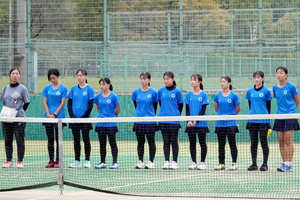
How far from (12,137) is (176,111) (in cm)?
306

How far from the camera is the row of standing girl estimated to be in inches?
430

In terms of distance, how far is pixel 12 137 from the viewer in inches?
467

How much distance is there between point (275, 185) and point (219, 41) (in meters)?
8.64

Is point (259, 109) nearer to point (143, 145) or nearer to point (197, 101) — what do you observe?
point (197, 101)

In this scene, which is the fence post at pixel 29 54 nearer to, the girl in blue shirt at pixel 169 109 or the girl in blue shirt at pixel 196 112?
the girl in blue shirt at pixel 169 109

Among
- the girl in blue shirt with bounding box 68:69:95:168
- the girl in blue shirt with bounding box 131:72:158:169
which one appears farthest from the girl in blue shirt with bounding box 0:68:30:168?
the girl in blue shirt with bounding box 131:72:158:169

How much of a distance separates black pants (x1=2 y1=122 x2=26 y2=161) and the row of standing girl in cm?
50

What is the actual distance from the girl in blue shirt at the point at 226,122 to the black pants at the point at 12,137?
3.55m

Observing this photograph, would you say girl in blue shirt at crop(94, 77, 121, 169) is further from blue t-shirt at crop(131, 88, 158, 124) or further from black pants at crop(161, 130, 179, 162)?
black pants at crop(161, 130, 179, 162)

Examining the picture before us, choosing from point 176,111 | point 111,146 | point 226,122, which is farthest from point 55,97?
point 226,122

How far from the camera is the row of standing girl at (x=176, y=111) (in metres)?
10.9

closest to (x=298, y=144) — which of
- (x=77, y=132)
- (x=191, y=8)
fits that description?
(x=191, y=8)

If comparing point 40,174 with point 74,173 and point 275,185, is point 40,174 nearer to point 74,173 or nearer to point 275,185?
point 74,173

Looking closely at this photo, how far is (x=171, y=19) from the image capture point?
1756 centimetres
